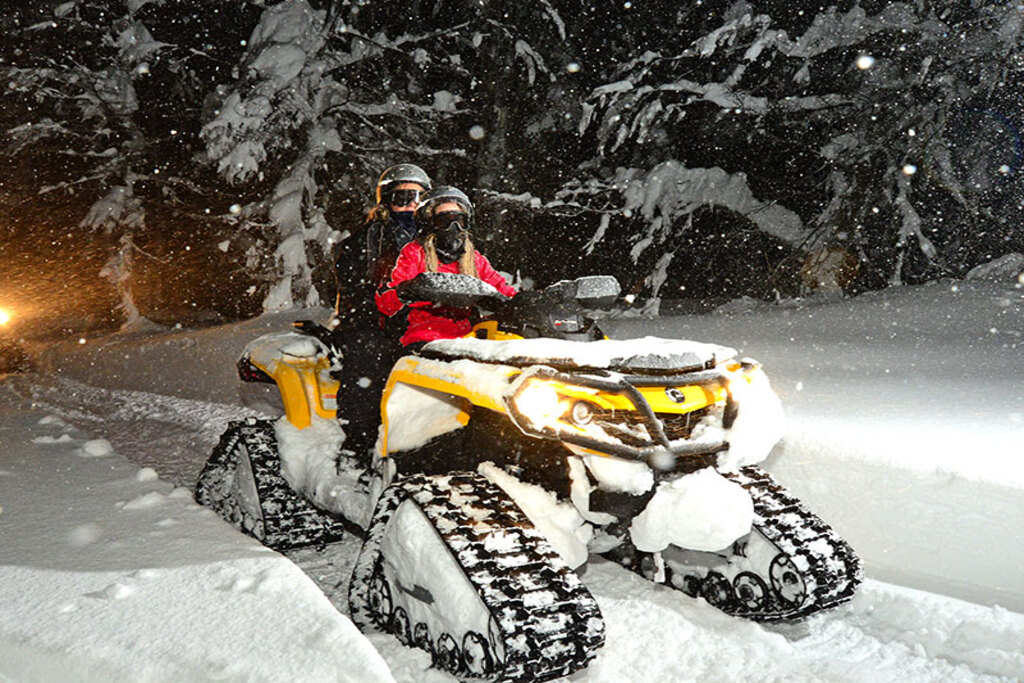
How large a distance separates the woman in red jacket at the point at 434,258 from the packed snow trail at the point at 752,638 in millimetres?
1300

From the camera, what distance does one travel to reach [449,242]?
3697 mm

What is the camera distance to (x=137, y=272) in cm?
1897

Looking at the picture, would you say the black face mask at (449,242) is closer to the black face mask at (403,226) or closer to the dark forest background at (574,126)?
the black face mask at (403,226)

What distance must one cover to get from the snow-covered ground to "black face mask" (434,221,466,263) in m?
1.69

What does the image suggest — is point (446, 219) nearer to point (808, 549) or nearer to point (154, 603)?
point (154, 603)

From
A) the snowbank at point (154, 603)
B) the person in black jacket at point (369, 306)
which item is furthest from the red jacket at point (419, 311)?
the snowbank at point (154, 603)

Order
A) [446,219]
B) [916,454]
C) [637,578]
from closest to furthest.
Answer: [637,578] < [446,219] < [916,454]

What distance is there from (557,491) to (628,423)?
485 mm

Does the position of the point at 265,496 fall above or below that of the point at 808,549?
below

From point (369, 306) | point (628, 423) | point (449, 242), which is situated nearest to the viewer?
point (628, 423)

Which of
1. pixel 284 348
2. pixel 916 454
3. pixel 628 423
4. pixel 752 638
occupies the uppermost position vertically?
pixel 628 423

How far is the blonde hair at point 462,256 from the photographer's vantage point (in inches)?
147

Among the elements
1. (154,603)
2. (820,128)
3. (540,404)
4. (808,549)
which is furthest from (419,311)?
(820,128)

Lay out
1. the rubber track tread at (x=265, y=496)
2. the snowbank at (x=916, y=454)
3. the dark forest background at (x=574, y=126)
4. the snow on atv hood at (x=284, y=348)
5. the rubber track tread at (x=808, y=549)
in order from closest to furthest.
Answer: the rubber track tread at (x=808, y=549)
the snowbank at (x=916, y=454)
the rubber track tread at (x=265, y=496)
the snow on atv hood at (x=284, y=348)
the dark forest background at (x=574, y=126)
